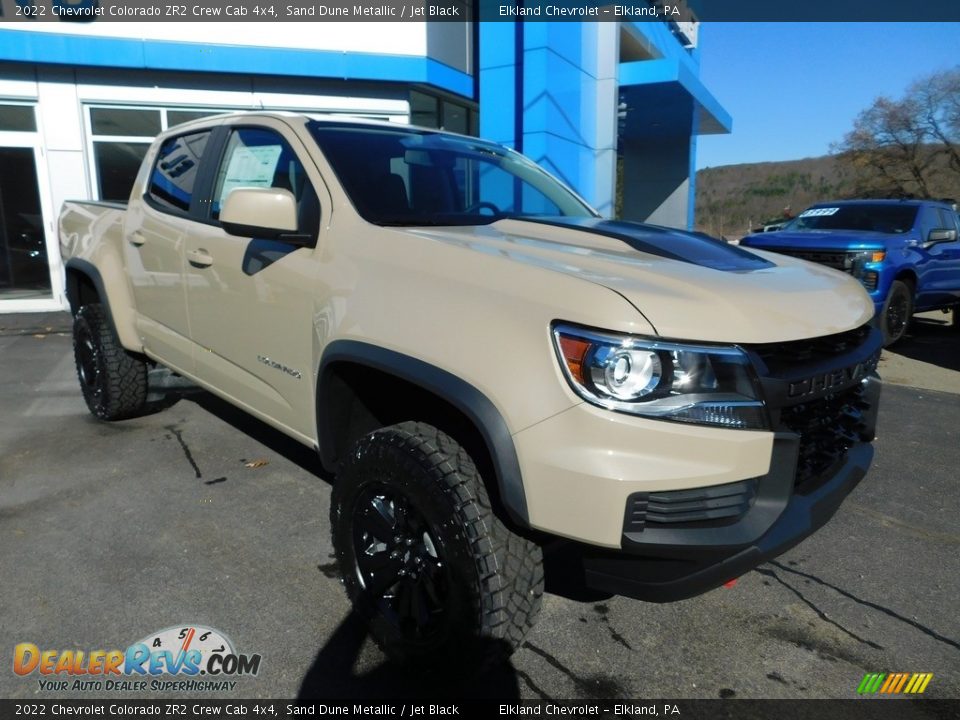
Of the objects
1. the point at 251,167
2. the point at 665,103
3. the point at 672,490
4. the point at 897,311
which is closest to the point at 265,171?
the point at 251,167

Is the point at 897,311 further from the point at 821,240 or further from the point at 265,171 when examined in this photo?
the point at 265,171

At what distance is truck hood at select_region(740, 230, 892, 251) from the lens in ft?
24.9

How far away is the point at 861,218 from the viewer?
8.67 meters

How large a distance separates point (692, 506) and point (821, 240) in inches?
276

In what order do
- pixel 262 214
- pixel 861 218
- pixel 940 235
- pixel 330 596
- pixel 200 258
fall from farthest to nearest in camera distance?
1. pixel 861 218
2. pixel 940 235
3. pixel 200 258
4. pixel 330 596
5. pixel 262 214

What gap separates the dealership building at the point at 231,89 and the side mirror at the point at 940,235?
4.38 m

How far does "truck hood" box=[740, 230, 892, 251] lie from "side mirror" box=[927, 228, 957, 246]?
0.53 m

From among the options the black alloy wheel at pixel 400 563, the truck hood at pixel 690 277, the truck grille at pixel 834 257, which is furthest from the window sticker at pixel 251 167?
the truck grille at pixel 834 257

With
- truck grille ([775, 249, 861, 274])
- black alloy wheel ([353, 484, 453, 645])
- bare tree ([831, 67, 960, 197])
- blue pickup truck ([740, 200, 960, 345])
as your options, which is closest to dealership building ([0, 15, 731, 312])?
blue pickup truck ([740, 200, 960, 345])

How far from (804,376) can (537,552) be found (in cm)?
89

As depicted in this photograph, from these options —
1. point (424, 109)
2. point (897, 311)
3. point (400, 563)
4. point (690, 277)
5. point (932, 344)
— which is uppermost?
point (424, 109)

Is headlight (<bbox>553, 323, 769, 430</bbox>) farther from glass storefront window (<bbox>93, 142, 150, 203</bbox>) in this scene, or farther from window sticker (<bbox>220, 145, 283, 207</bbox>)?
glass storefront window (<bbox>93, 142, 150, 203</bbox>)

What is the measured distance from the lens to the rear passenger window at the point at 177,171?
3.64m

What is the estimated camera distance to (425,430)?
7.09 feet
